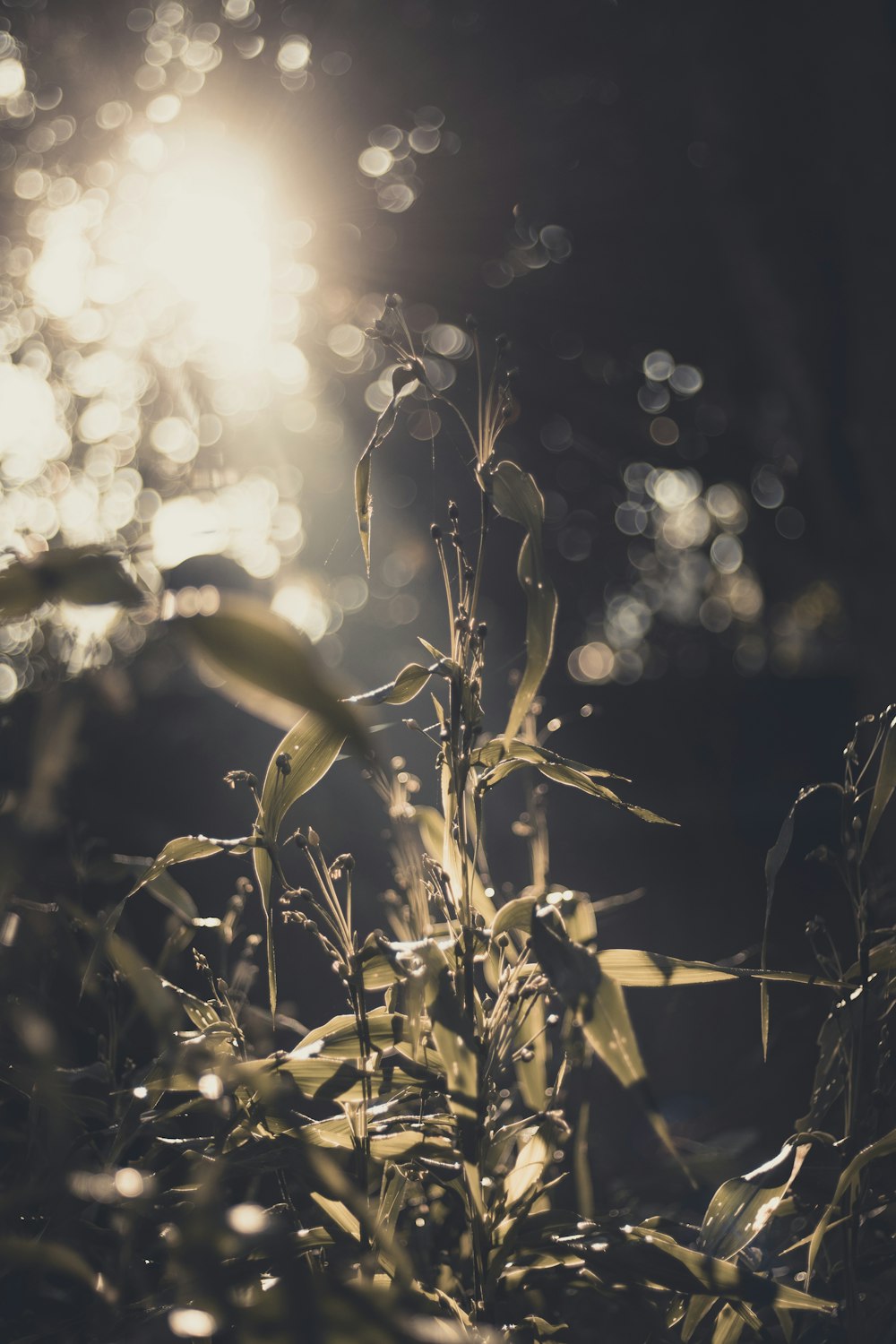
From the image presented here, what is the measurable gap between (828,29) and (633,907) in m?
2.73

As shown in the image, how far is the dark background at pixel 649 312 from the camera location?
235cm

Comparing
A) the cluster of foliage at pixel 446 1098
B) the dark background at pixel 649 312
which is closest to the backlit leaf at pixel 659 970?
the cluster of foliage at pixel 446 1098

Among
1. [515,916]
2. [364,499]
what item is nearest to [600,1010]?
[515,916]

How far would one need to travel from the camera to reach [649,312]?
3955 mm

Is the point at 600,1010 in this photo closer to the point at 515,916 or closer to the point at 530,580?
the point at 515,916

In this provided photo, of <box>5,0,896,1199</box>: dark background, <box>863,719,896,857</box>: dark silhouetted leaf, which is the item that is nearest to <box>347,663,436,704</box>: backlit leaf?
<box>863,719,896,857</box>: dark silhouetted leaf

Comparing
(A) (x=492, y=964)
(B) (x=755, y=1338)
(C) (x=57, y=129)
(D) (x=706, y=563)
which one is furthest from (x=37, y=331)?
(D) (x=706, y=563)

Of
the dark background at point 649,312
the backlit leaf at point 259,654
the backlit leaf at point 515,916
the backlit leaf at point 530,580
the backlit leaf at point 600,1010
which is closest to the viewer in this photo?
the backlit leaf at point 259,654

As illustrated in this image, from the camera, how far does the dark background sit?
235 cm

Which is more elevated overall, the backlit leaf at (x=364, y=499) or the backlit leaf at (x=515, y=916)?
the backlit leaf at (x=364, y=499)

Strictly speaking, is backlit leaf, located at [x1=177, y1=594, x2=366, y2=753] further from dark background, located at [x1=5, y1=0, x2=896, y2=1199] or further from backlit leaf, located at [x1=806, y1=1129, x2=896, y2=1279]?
dark background, located at [x1=5, y1=0, x2=896, y2=1199]

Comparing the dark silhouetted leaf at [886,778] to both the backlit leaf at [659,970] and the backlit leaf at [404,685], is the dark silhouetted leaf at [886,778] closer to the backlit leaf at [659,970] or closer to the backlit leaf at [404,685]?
the backlit leaf at [659,970]

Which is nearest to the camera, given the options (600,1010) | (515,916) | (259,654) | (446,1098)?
(259,654)

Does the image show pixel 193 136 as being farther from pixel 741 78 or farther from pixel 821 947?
pixel 821 947
